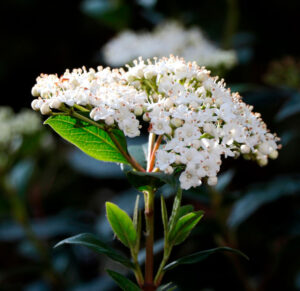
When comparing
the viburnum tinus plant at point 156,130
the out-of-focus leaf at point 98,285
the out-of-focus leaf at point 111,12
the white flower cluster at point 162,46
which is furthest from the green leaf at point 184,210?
the out-of-focus leaf at point 111,12

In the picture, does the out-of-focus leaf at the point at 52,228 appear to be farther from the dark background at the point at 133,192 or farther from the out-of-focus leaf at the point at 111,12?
the out-of-focus leaf at the point at 111,12

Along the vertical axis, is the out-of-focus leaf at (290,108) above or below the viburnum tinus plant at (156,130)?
above

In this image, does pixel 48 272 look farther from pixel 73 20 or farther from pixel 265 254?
pixel 73 20

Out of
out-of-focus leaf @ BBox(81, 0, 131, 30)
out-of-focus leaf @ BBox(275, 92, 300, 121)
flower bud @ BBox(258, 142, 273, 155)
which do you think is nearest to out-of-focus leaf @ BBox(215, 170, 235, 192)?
out-of-focus leaf @ BBox(275, 92, 300, 121)

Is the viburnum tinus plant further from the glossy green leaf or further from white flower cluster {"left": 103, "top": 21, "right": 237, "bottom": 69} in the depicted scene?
white flower cluster {"left": 103, "top": 21, "right": 237, "bottom": 69}

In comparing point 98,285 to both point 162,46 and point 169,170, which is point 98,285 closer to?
point 162,46

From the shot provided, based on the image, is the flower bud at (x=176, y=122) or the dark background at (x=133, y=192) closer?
the flower bud at (x=176, y=122)

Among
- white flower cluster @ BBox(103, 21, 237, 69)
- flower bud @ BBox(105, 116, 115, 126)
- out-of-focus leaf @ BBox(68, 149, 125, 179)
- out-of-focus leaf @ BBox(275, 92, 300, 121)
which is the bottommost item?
flower bud @ BBox(105, 116, 115, 126)
